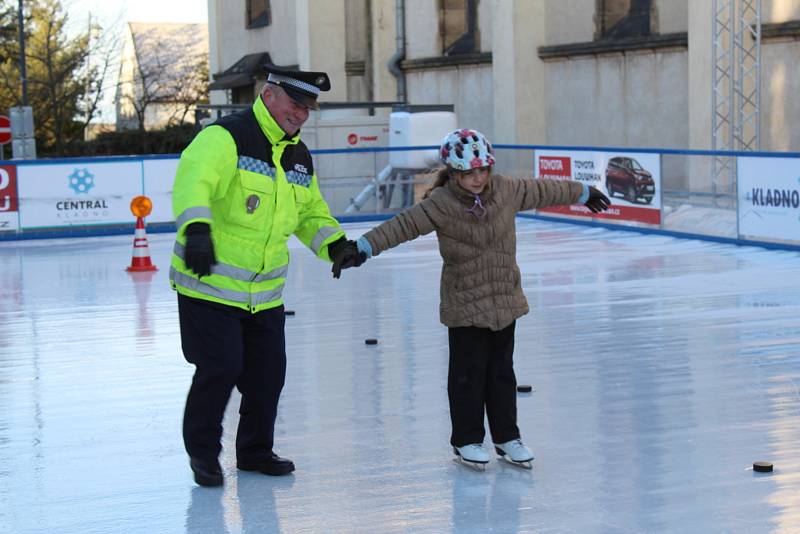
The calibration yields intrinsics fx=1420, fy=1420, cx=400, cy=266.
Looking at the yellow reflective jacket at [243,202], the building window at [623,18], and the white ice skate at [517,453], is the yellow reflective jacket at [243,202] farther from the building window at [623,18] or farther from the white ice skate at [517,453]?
the building window at [623,18]

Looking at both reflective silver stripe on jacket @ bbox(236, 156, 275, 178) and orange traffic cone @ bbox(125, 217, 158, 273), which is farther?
orange traffic cone @ bbox(125, 217, 158, 273)

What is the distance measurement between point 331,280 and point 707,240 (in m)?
5.88

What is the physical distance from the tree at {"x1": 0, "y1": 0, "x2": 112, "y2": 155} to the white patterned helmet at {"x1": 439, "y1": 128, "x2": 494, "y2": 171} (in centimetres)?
5116

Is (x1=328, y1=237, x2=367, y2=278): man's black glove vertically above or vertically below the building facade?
below

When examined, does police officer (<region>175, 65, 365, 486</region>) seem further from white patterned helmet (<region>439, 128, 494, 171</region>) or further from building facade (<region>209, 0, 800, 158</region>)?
building facade (<region>209, 0, 800, 158</region>)

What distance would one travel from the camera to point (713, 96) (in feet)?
78.5

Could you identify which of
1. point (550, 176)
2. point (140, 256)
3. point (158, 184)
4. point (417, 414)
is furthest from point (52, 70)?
point (417, 414)

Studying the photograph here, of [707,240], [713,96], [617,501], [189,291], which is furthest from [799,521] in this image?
[713,96]

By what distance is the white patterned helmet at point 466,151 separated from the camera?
21.9 ft

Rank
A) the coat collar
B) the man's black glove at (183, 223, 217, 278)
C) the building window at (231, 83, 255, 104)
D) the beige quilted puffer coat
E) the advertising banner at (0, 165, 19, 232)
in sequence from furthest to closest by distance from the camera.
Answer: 1. the building window at (231, 83, 255, 104)
2. the advertising banner at (0, 165, 19, 232)
3. the beige quilted puffer coat
4. the coat collar
5. the man's black glove at (183, 223, 217, 278)

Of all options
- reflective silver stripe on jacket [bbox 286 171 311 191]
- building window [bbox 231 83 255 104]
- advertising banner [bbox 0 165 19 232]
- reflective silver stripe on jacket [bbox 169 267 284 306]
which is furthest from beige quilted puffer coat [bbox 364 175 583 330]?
building window [bbox 231 83 255 104]

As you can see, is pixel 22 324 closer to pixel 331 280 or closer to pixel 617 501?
pixel 331 280

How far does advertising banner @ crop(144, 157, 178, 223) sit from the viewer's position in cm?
2242

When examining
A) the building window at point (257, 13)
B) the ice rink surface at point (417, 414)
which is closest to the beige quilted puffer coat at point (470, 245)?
the ice rink surface at point (417, 414)
